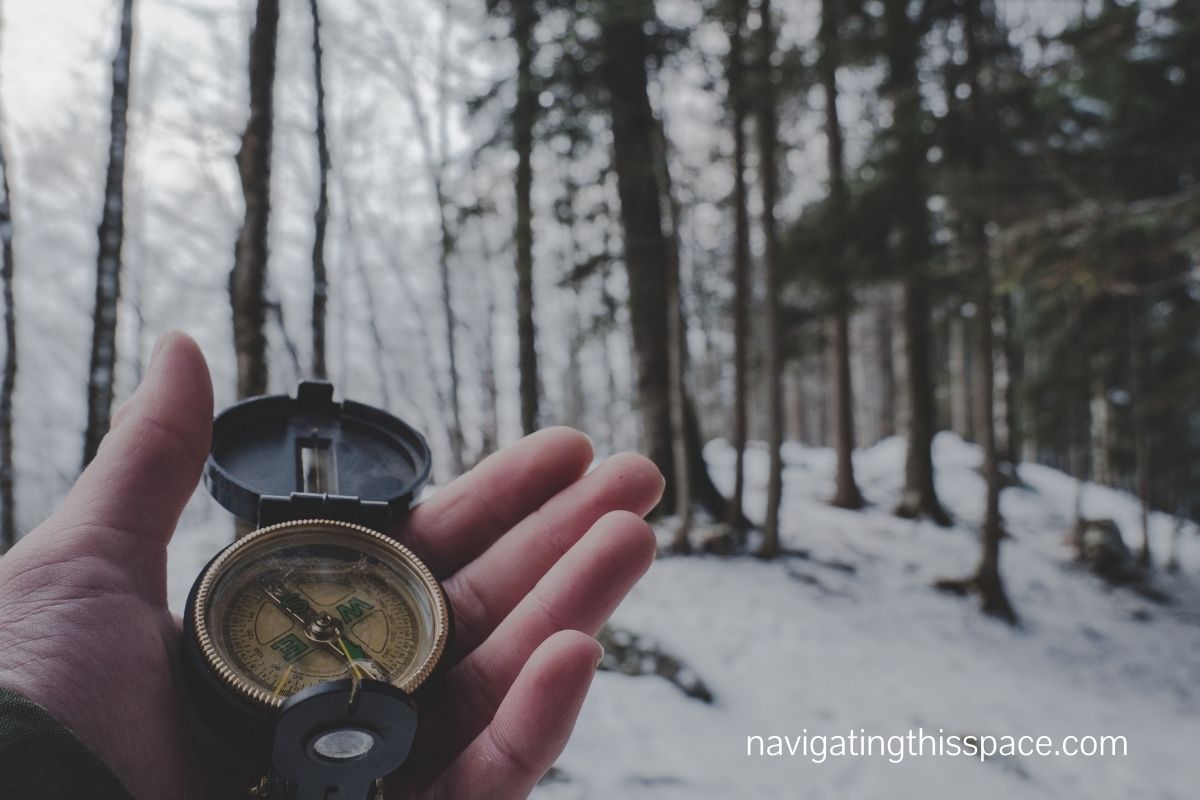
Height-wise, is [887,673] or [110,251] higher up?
[110,251]

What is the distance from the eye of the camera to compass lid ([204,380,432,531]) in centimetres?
166

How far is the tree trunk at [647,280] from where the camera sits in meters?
8.24

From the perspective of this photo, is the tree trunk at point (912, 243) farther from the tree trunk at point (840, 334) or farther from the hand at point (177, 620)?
the hand at point (177, 620)

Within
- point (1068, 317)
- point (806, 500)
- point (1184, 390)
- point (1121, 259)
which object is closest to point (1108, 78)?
point (1068, 317)

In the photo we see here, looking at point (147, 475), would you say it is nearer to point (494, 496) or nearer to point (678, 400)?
point (494, 496)

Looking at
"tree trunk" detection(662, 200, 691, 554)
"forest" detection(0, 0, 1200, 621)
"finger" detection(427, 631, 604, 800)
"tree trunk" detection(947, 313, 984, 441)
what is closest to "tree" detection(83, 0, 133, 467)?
"forest" detection(0, 0, 1200, 621)

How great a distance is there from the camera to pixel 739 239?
7.63m

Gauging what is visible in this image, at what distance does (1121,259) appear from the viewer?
6184 millimetres

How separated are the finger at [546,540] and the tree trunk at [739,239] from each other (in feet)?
19.9

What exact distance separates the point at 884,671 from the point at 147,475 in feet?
16.6

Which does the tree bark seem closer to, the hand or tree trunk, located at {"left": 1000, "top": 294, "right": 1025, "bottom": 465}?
tree trunk, located at {"left": 1000, "top": 294, "right": 1025, "bottom": 465}

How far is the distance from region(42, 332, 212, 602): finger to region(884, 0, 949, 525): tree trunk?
7.55 m

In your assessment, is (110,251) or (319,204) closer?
(110,251)

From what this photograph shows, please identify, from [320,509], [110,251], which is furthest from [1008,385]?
[110,251]
